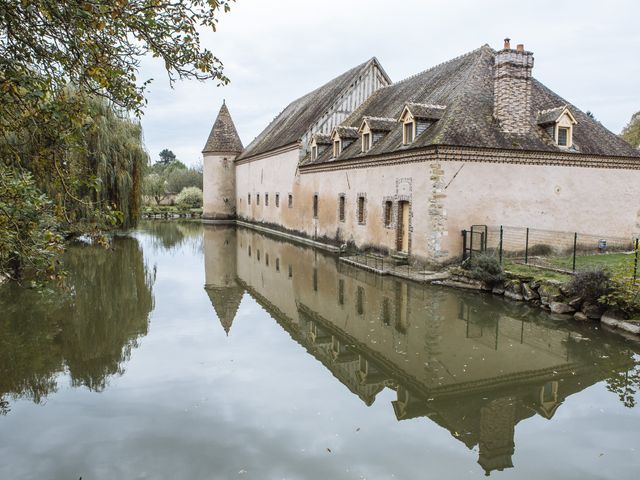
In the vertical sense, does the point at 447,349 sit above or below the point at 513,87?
below

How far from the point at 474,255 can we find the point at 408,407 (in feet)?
26.5

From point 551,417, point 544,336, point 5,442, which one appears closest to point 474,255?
point 544,336

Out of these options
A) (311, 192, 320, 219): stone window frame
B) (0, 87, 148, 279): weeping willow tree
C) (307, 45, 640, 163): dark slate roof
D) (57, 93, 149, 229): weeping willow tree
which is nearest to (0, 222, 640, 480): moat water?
(0, 87, 148, 279): weeping willow tree

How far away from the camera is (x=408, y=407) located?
20.2 ft

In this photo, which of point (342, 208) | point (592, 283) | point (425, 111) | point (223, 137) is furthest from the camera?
point (223, 137)

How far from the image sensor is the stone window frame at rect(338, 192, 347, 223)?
67.6 feet

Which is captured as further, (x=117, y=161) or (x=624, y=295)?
(x=117, y=161)

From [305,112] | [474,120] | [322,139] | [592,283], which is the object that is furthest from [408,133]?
[305,112]

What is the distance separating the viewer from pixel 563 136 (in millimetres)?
15758

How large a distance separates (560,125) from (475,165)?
3385 mm

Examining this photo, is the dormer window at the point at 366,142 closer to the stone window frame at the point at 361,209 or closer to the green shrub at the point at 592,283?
the stone window frame at the point at 361,209

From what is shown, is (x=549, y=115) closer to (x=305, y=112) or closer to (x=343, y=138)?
(x=343, y=138)

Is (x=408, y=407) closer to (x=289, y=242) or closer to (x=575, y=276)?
(x=575, y=276)

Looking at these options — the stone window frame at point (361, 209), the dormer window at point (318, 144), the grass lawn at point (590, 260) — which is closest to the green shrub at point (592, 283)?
the grass lawn at point (590, 260)
